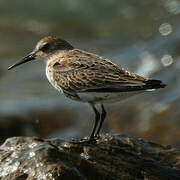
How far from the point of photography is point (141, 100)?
1253cm

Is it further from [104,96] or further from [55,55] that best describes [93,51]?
[104,96]

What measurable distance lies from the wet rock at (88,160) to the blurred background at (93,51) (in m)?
2.73

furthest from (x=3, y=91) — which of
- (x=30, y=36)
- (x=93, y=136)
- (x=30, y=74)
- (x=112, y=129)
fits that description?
(x=93, y=136)

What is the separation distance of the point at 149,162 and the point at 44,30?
1296 cm

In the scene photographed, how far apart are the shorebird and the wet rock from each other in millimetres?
645

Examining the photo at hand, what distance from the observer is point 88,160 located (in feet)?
23.5

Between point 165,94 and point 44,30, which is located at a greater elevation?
point 44,30

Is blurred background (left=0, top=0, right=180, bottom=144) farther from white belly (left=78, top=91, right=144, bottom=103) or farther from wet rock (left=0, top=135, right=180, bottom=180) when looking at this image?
white belly (left=78, top=91, right=144, bottom=103)

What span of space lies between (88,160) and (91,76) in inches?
58.1

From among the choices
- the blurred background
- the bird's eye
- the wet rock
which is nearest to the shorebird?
the bird's eye

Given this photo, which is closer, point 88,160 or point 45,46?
point 88,160

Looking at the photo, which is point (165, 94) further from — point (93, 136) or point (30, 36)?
point (30, 36)

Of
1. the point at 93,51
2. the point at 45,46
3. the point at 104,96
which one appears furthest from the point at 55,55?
the point at 93,51

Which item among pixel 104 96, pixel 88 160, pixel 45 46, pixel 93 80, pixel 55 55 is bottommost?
pixel 88 160
